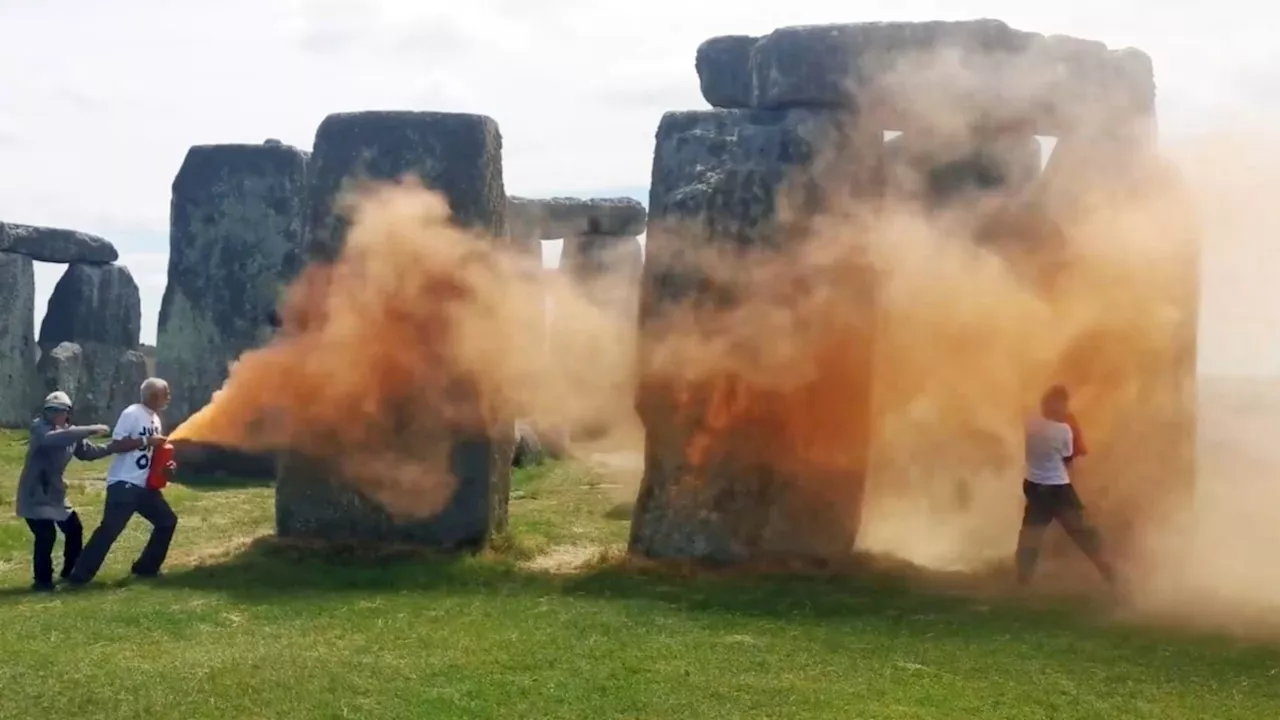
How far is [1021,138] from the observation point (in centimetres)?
1244

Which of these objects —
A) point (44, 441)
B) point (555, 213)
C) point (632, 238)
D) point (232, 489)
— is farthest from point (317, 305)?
point (632, 238)

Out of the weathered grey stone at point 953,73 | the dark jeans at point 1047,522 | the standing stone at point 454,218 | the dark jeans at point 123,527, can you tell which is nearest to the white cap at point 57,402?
the dark jeans at point 123,527

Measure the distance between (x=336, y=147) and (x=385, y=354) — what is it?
179cm

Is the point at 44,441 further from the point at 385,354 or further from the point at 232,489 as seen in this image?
the point at 232,489

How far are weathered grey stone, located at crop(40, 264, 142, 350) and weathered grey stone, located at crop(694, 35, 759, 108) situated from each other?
16053 millimetres

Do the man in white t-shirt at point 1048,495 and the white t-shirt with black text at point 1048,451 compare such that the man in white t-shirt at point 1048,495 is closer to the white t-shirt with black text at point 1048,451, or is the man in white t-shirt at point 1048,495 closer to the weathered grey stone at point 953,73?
the white t-shirt with black text at point 1048,451

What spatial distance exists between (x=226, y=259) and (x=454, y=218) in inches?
342

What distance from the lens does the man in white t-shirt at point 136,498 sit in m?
10.6

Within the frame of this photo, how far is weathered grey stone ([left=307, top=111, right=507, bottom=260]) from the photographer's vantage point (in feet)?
39.7

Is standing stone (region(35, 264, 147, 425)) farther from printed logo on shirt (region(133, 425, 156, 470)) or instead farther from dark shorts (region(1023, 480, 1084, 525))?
dark shorts (region(1023, 480, 1084, 525))

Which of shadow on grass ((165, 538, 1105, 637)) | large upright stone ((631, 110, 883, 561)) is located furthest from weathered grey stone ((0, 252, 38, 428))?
large upright stone ((631, 110, 883, 561))

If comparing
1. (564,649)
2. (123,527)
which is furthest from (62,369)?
(564,649)

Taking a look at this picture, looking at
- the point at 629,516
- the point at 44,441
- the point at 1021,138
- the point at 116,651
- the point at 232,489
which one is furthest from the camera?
the point at 232,489

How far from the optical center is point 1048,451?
34.7ft
